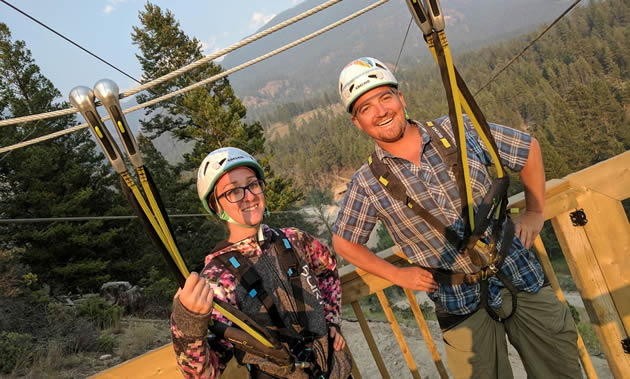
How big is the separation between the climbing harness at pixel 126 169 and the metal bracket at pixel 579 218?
195cm

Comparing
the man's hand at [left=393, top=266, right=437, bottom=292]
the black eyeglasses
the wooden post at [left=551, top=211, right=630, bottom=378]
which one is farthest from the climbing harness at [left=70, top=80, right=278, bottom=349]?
the wooden post at [left=551, top=211, right=630, bottom=378]

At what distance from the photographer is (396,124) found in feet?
6.43

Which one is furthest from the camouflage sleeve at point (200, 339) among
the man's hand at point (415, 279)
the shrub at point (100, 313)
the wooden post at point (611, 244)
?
the shrub at point (100, 313)

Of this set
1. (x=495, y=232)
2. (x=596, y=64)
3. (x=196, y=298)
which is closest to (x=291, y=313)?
(x=196, y=298)

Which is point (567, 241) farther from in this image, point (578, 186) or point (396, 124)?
point (396, 124)

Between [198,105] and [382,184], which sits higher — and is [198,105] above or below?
above

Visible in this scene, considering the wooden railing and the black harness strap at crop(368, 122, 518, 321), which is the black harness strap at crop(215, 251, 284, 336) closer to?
the wooden railing

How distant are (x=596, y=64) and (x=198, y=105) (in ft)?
323

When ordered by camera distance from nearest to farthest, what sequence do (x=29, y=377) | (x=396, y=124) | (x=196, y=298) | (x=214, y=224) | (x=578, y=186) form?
(x=196, y=298) → (x=396, y=124) → (x=578, y=186) → (x=29, y=377) → (x=214, y=224)

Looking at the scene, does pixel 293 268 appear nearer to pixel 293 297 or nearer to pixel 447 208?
pixel 293 297

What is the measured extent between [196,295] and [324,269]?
830 millimetres

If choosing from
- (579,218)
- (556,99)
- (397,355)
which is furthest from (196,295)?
(556,99)

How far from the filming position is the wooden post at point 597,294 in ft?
7.39

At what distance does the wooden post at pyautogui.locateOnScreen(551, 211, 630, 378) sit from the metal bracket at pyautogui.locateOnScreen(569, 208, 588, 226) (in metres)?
0.02
